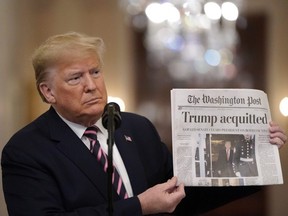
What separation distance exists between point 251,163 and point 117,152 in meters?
0.42

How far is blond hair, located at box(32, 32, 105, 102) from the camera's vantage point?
1444 mm

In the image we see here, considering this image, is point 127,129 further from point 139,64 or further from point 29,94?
point 139,64

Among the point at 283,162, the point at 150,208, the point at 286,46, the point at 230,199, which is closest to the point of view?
the point at 150,208

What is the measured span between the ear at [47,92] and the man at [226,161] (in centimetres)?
55

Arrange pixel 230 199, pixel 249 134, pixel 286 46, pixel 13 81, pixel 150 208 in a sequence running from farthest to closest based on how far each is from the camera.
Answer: pixel 286 46
pixel 13 81
pixel 230 199
pixel 249 134
pixel 150 208

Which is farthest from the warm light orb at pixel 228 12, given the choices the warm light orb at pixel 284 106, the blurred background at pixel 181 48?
the warm light orb at pixel 284 106

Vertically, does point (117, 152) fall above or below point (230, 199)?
above

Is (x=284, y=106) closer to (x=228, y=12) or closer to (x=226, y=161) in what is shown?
(x=228, y=12)

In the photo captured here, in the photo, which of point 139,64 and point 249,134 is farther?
point 139,64

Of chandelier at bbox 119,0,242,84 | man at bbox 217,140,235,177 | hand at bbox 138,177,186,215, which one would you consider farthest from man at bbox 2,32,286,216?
chandelier at bbox 119,0,242,84

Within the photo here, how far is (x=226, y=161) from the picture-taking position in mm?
1430

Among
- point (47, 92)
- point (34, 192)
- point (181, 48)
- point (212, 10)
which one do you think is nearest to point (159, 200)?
point (34, 192)

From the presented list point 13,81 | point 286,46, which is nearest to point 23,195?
point 13,81

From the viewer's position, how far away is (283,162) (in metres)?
3.42
